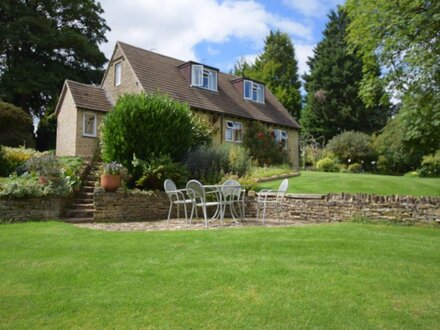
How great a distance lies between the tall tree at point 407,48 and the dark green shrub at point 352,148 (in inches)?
656

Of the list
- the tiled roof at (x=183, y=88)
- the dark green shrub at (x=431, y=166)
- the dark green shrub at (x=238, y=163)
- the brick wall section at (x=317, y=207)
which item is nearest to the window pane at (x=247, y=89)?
the tiled roof at (x=183, y=88)

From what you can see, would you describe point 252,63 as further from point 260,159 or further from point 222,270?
point 222,270

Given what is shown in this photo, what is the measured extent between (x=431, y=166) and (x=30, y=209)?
2287 centimetres

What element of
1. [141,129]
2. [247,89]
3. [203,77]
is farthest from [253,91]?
[141,129]

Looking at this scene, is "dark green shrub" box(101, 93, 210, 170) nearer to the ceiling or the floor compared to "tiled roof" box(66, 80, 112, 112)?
nearer to the floor

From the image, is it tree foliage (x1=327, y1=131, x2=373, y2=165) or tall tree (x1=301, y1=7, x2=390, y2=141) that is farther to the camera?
tall tree (x1=301, y1=7, x2=390, y2=141)

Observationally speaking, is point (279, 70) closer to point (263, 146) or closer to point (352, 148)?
point (352, 148)

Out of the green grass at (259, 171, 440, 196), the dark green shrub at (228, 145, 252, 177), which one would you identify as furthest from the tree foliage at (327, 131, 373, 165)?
the dark green shrub at (228, 145, 252, 177)

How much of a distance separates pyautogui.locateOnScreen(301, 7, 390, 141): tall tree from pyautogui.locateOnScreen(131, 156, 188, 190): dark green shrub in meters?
28.8

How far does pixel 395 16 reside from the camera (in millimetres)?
11258

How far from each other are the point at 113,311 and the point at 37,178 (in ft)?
27.0

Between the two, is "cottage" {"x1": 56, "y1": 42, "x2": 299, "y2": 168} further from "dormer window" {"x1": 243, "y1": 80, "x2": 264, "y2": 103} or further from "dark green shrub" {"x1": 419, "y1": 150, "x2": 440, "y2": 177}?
"dark green shrub" {"x1": 419, "y1": 150, "x2": 440, "y2": 177}

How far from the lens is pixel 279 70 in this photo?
43.3 metres

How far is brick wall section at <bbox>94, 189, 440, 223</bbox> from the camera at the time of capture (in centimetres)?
874
